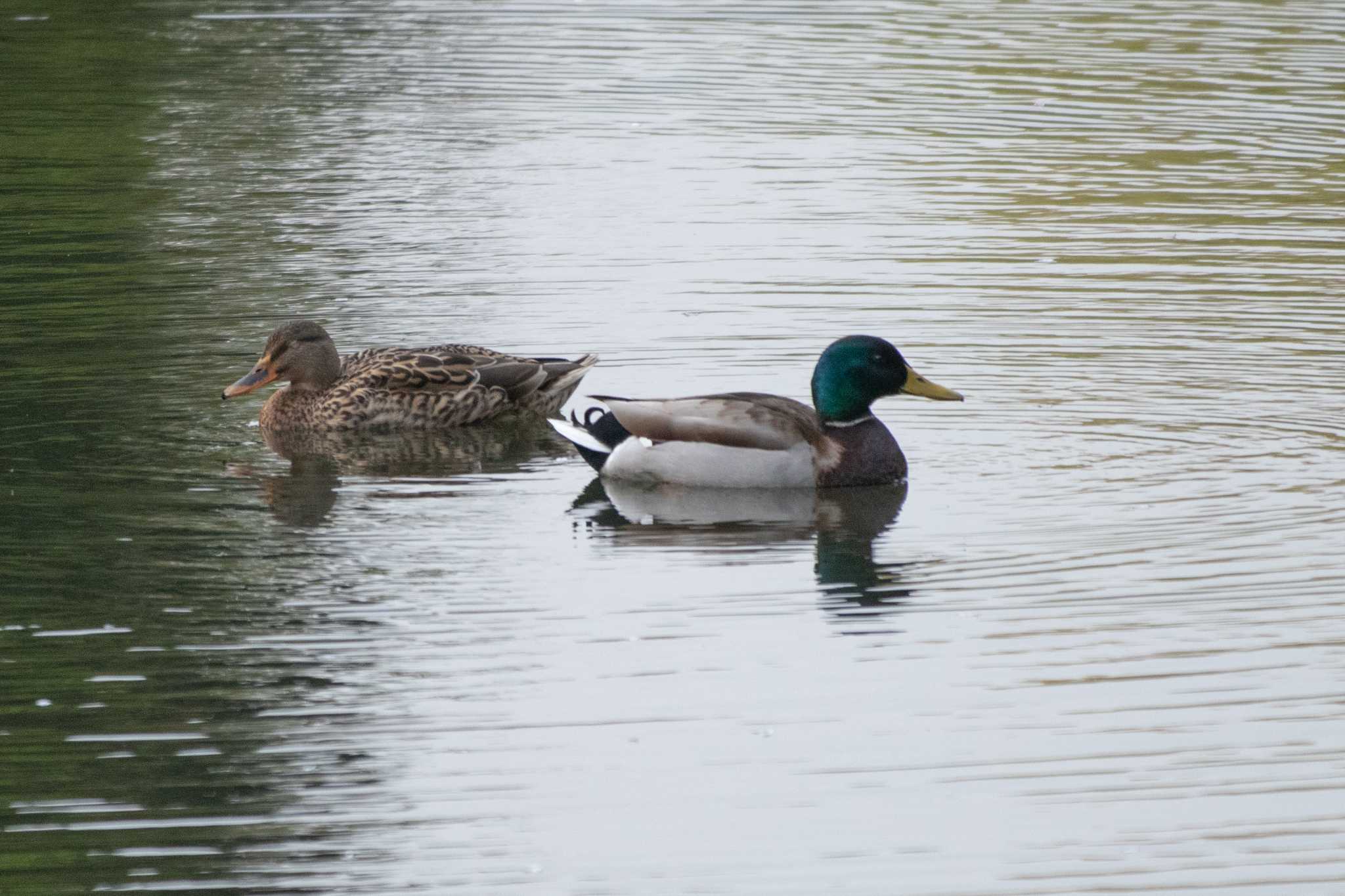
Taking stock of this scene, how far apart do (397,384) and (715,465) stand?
2299 mm

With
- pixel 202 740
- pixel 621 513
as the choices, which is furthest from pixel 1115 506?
pixel 202 740

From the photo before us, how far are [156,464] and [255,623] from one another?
2.85m

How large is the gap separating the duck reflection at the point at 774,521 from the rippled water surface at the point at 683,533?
0.12ft

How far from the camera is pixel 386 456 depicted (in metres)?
12.1

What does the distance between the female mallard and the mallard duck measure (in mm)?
1220

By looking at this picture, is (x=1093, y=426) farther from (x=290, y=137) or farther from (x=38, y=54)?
(x=38, y=54)

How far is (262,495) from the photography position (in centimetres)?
1107

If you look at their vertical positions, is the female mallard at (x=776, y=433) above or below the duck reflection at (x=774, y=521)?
above

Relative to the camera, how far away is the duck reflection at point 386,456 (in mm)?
11250

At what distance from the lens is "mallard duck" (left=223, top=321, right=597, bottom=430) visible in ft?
41.1

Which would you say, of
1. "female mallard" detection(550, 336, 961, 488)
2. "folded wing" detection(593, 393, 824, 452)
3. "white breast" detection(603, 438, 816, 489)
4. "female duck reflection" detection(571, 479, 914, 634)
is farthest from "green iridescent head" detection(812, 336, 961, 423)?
"female duck reflection" detection(571, 479, 914, 634)

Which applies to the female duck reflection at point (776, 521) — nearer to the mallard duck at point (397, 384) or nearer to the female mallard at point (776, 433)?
the female mallard at point (776, 433)

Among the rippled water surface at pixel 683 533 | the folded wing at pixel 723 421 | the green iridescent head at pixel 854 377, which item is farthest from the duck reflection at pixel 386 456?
the green iridescent head at pixel 854 377

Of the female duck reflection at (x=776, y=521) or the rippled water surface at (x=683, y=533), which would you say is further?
the female duck reflection at (x=776, y=521)
